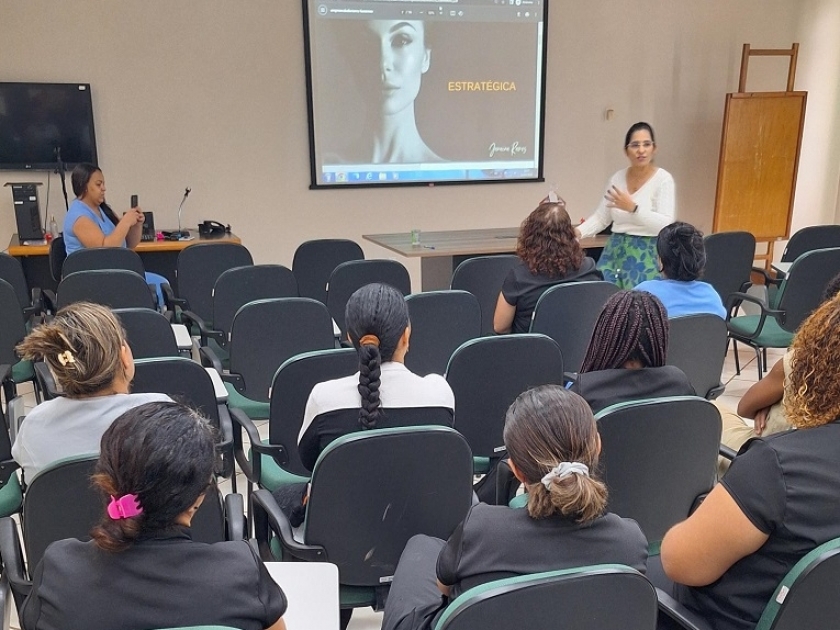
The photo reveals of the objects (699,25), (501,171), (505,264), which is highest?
(699,25)

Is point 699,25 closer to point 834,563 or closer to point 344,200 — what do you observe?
point 344,200

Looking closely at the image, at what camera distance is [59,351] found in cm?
174

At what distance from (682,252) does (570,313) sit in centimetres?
54

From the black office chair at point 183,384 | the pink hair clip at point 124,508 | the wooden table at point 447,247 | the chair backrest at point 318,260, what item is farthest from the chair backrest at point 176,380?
the wooden table at point 447,247

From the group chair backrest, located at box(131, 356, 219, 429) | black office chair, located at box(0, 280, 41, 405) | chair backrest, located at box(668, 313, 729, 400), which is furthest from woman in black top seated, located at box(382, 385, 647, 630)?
black office chair, located at box(0, 280, 41, 405)

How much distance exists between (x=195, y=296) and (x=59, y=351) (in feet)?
8.21

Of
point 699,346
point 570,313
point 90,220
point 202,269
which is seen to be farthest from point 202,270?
point 699,346

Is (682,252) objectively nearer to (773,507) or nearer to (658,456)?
(658,456)

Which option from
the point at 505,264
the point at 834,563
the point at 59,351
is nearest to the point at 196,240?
the point at 505,264

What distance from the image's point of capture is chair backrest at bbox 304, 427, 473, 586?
1626 millimetres

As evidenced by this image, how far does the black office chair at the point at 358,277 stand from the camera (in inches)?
148

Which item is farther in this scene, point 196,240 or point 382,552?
point 196,240

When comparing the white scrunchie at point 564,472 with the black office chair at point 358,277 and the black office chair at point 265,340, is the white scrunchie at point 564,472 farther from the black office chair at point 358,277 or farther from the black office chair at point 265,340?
the black office chair at point 358,277

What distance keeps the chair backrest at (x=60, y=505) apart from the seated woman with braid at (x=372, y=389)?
0.33 meters
